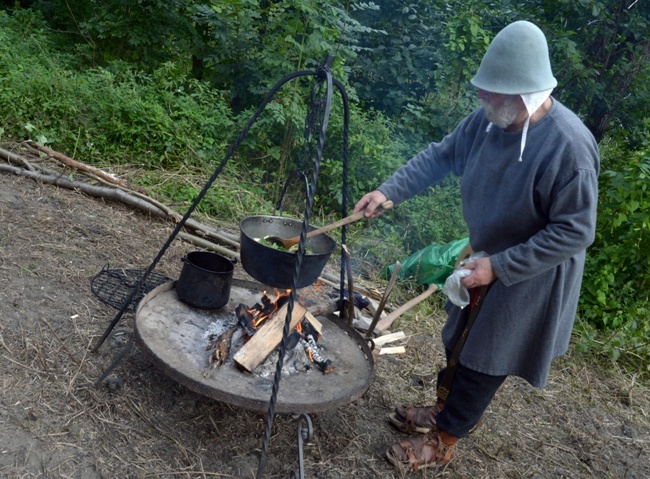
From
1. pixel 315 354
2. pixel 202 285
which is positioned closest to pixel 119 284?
pixel 202 285

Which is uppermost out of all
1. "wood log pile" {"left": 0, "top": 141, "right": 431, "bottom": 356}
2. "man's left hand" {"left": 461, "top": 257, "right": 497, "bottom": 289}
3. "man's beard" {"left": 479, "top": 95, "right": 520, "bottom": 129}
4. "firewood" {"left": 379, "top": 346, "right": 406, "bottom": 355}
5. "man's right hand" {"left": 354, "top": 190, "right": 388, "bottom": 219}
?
"man's beard" {"left": 479, "top": 95, "right": 520, "bottom": 129}

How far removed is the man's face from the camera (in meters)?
2.62

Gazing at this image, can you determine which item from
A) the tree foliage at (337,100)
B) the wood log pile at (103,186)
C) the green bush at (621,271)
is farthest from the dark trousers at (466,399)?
the tree foliage at (337,100)

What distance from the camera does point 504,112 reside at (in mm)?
2652

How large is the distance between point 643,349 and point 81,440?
15.5 feet

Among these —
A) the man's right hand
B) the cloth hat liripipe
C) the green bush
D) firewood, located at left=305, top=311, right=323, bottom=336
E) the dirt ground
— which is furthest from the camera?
the green bush

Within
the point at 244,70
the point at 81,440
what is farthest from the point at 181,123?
the point at 81,440

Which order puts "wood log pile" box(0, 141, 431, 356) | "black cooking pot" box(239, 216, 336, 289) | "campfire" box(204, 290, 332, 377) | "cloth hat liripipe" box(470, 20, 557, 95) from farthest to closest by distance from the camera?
"wood log pile" box(0, 141, 431, 356) → "campfire" box(204, 290, 332, 377) → "black cooking pot" box(239, 216, 336, 289) → "cloth hat liripipe" box(470, 20, 557, 95)

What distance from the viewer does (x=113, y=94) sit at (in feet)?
22.4

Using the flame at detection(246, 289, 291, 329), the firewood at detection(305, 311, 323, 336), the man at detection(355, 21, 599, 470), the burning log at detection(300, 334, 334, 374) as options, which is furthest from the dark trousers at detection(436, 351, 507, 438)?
the flame at detection(246, 289, 291, 329)

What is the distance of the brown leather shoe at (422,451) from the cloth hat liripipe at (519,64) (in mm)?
1861

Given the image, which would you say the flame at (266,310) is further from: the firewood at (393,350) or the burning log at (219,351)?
the firewood at (393,350)

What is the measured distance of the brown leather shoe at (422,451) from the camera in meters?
3.22

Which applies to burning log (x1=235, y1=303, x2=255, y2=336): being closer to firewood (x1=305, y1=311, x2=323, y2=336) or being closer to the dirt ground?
firewood (x1=305, y1=311, x2=323, y2=336)
